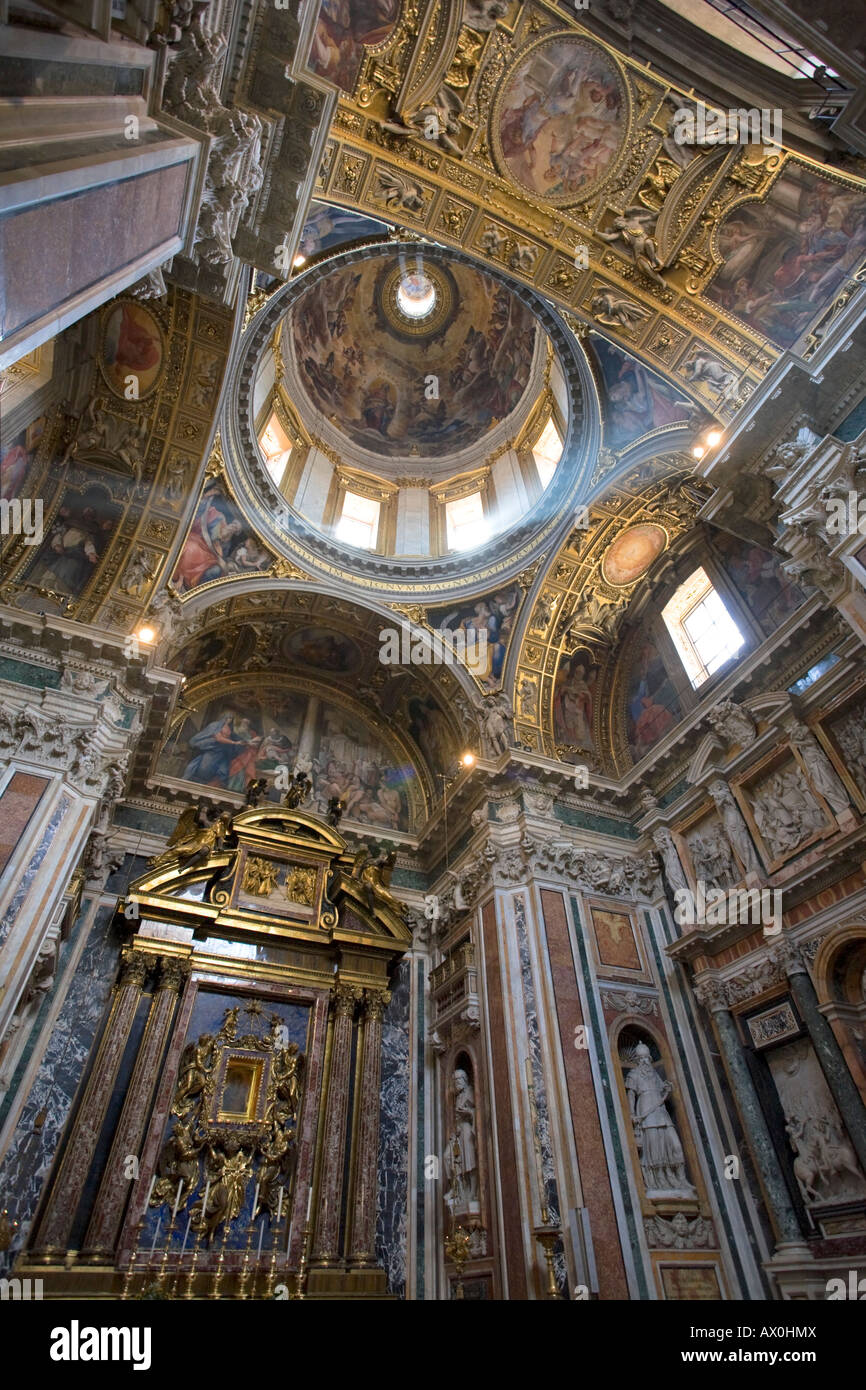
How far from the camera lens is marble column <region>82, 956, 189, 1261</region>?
9.48m

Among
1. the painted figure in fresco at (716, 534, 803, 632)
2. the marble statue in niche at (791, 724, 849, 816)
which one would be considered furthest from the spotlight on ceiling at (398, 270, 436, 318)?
the marble statue in niche at (791, 724, 849, 816)

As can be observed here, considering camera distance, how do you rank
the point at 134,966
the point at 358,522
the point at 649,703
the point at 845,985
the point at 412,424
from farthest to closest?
the point at 412,424
the point at 358,522
the point at 649,703
the point at 134,966
the point at 845,985

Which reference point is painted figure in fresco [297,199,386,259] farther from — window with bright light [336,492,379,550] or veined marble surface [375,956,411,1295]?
veined marble surface [375,956,411,1295]

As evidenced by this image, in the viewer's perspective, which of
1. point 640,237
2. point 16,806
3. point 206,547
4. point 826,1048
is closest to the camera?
point 826,1048

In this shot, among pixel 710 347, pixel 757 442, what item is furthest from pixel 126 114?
pixel 710 347

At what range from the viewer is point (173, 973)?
1179 centimetres

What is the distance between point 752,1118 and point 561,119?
14.6 m

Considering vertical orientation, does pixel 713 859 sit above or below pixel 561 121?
below

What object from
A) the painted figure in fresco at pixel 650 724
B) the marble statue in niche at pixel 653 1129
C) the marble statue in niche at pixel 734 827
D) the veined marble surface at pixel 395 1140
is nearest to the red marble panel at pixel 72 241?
the marble statue in niche at pixel 734 827

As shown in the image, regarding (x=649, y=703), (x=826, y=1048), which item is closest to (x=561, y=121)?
(x=649, y=703)

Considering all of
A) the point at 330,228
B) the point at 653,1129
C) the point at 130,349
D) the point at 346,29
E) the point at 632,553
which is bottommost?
the point at 653,1129

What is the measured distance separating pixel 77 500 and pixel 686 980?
1283 cm

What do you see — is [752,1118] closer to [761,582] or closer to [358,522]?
[761,582]
